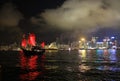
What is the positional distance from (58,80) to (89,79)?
7550mm

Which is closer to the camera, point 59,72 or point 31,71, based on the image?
point 59,72

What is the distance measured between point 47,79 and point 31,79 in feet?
12.6

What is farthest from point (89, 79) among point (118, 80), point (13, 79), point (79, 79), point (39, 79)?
point (13, 79)

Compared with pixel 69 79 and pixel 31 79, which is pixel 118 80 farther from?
pixel 31 79

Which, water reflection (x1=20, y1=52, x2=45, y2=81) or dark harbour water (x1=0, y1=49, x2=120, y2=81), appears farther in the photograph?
water reflection (x1=20, y1=52, x2=45, y2=81)

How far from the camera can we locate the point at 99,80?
6122 centimetres

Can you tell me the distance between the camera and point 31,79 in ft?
206

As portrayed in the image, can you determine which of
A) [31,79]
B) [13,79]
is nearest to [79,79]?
[31,79]

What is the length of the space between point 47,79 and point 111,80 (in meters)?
15.2

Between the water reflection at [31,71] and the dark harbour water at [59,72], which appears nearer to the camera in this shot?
the dark harbour water at [59,72]

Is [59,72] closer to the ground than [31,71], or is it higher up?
closer to the ground

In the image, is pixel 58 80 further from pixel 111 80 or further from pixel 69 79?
pixel 111 80

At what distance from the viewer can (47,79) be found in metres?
62.9

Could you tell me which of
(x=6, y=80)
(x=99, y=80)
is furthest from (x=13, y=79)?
(x=99, y=80)
